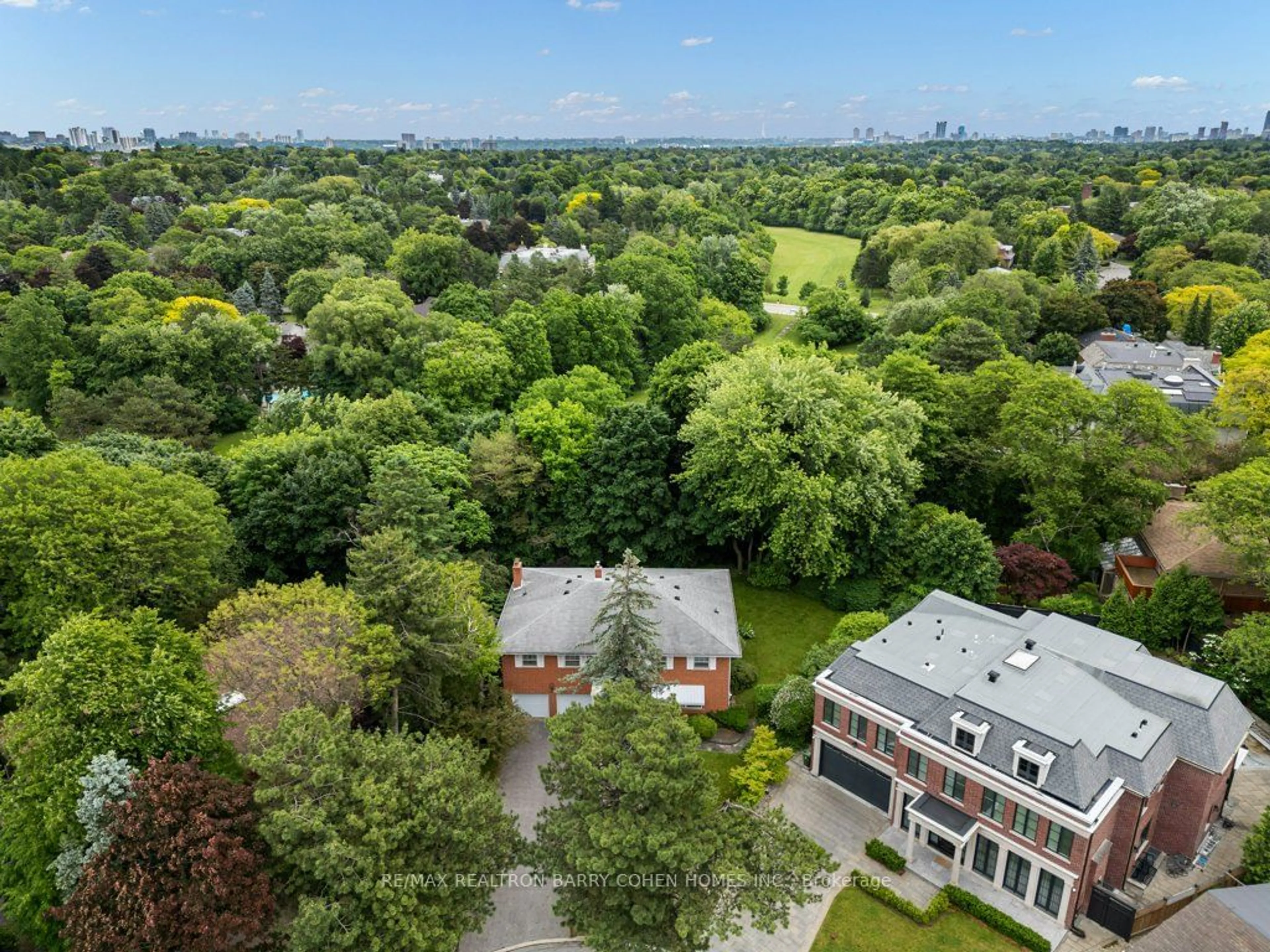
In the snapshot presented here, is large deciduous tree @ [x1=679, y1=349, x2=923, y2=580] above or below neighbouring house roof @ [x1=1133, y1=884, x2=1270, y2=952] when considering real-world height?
above

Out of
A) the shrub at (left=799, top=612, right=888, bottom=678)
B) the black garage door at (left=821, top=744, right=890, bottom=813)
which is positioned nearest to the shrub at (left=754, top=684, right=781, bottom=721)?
the shrub at (left=799, top=612, right=888, bottom=678)

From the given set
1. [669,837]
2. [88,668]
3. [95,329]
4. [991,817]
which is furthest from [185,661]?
[95,329]

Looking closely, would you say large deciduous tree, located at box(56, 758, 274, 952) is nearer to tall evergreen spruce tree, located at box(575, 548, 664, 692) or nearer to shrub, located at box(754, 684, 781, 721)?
tall evergreen spruce tree, located at box(575, 548, 664, 692)

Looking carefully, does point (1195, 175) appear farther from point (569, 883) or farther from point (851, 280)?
point (569, 883)

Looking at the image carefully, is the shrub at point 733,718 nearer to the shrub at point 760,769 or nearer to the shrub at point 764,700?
the shrub at point 764,700

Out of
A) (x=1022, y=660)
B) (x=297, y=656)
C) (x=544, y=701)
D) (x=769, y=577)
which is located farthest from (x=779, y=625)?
(x=297, y=656)

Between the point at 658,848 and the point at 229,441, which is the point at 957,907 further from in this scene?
the point at 229,441
